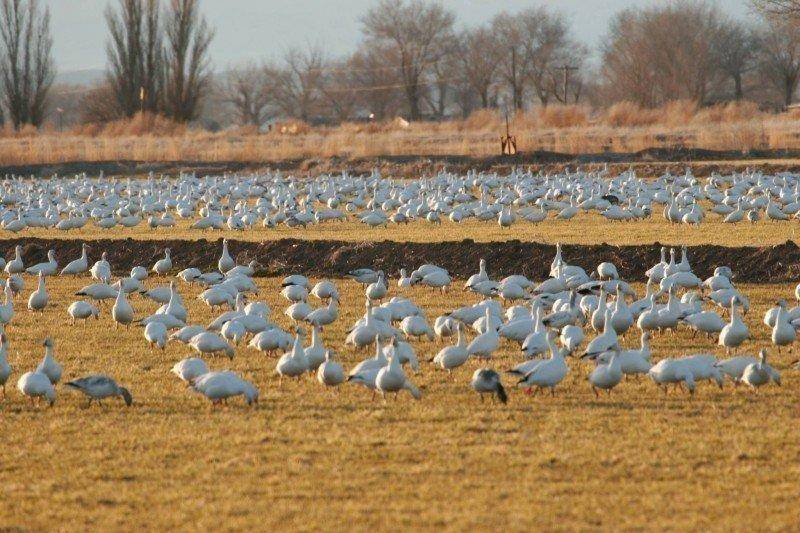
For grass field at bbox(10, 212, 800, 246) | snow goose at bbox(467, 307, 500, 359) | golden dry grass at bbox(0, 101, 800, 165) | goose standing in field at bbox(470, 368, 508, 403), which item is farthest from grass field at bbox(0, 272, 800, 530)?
golden dry grass at bbox(0, 101, 800, 165)

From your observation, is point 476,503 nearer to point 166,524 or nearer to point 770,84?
point 166,524

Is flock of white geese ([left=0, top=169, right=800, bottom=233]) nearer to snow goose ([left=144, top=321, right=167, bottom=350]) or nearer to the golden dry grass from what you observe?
the golden dry grass

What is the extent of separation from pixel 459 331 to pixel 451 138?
4451 centimetres

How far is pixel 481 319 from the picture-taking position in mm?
11594

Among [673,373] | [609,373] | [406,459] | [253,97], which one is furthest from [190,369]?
[253,97]

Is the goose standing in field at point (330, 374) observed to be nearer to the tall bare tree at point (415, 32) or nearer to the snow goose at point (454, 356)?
the snow goose at point (454, 356)

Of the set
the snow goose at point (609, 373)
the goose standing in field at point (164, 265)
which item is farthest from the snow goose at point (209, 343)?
the goose standing in field at point (164, 265)

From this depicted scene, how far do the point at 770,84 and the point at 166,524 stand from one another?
96.6 m

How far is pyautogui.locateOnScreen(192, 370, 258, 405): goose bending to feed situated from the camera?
9078mm

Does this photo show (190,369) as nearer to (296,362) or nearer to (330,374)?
(296,362)

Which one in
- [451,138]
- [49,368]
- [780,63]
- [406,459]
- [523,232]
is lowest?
[523,232]

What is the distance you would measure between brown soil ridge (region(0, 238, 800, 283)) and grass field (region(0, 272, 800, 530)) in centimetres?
730

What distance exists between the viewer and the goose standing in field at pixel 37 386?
30.3 feet

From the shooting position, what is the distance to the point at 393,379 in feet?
29.8
